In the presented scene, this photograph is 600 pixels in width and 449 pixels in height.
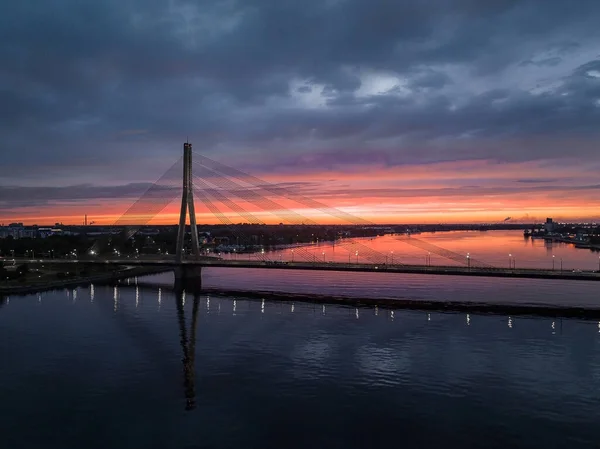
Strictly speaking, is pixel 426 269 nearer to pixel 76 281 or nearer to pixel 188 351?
pixel 188 351

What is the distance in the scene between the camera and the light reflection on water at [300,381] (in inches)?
520

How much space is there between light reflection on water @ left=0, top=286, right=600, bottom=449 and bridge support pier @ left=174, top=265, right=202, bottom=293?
543 inches

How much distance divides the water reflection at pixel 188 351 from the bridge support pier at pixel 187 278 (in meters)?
6.68

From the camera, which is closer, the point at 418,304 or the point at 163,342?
the point at 163,342

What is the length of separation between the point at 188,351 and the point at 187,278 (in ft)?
77.4

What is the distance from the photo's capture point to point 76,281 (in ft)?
155

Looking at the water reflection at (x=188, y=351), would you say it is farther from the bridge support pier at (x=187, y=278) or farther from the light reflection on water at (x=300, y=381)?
the bridge support pier at (x=187, y=278)

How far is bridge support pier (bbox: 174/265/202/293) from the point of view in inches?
1719

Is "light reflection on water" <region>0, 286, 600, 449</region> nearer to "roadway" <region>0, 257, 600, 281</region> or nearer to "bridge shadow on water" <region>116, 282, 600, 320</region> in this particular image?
"bridge shadow on water" <region>116, 282, 600, 320</region>

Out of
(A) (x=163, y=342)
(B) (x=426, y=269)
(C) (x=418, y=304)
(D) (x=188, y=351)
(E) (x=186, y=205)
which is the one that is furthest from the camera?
(E) (x=186, y=205)

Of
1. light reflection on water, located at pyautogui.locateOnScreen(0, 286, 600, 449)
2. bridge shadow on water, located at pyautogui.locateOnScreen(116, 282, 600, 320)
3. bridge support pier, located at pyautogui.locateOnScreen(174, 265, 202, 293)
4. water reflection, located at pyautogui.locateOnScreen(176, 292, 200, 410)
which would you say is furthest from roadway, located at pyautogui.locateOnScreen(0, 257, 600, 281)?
water reflection, located at pyautogui.locateOnScreen(176, 292, 200, 410)

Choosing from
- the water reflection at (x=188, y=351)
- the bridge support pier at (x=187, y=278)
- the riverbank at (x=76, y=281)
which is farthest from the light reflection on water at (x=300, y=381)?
the bridge support pier at (x=187, y=278)

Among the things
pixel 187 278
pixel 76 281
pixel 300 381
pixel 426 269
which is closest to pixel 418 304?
pixel 426 269

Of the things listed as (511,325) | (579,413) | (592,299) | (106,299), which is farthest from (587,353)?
(106,299)
